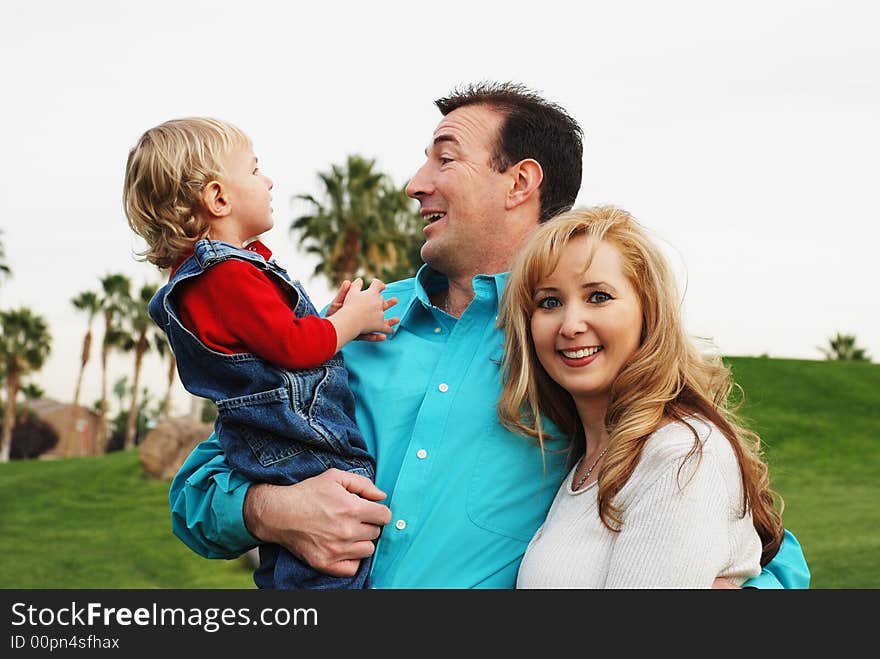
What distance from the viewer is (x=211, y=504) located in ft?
12.3

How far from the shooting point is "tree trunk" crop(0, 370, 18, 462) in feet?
180

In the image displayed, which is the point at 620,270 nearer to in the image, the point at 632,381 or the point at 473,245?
the point at 632,381

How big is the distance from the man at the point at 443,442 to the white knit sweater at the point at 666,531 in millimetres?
440

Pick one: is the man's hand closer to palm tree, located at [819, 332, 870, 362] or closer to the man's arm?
the man's arm

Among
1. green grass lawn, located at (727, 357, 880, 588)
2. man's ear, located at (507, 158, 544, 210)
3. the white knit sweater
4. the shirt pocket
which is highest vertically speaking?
man's ear, located at (507, 158, 544, 210)

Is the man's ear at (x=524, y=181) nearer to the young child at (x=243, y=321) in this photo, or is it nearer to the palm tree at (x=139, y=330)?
the young child at (x=243, y=321)

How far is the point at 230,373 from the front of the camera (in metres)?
3.55

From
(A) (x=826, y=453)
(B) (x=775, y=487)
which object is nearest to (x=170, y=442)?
(B) (x=775, y=487)

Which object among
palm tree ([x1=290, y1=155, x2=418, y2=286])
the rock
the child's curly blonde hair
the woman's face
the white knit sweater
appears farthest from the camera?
palm tree ([x1=290, y1=155, x2=418, y2=286])

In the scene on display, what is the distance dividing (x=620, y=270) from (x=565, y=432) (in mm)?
Result: 700

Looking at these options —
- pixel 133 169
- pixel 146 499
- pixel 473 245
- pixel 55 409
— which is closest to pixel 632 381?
pixel 473 245

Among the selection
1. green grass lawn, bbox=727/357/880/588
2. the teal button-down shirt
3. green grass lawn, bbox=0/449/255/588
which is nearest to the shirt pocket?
the teal button-down shirt

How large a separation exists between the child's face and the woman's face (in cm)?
130

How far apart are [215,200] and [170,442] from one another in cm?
2272
